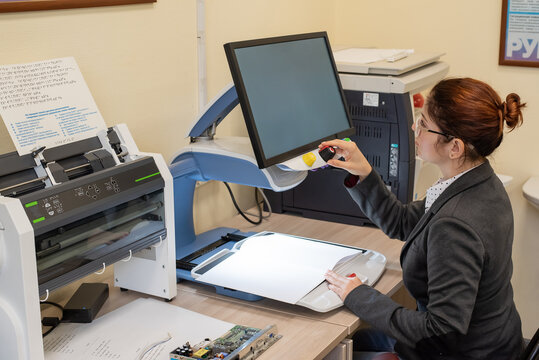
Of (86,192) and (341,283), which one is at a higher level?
(86,192)

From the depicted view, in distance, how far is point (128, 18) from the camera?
1.84m

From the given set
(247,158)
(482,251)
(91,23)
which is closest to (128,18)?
(91,23)

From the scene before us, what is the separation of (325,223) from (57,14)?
3.58 feet

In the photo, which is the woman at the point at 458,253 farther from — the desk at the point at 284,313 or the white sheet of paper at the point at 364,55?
the white sheet of paper at the point at 364,55

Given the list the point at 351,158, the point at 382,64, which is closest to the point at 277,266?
the point at 351,158

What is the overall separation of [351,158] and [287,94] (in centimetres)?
26

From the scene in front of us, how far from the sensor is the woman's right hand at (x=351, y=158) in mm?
1819

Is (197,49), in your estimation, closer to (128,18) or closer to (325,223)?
(128,18)

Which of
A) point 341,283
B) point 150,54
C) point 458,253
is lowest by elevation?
point 341,283

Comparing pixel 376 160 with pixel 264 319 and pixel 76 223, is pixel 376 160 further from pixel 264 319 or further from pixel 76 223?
pixel 76 223

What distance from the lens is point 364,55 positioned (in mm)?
2320

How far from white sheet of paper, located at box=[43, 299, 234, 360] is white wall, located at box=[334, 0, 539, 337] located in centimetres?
162

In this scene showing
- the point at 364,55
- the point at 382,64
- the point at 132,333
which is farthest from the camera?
the point at 364,55

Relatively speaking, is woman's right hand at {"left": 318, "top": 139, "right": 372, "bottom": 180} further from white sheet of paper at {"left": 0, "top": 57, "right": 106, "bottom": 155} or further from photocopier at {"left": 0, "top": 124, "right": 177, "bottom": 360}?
white sheet of paper at {"left": 0, "top": 57, "right": 106, "bottom": 155}
